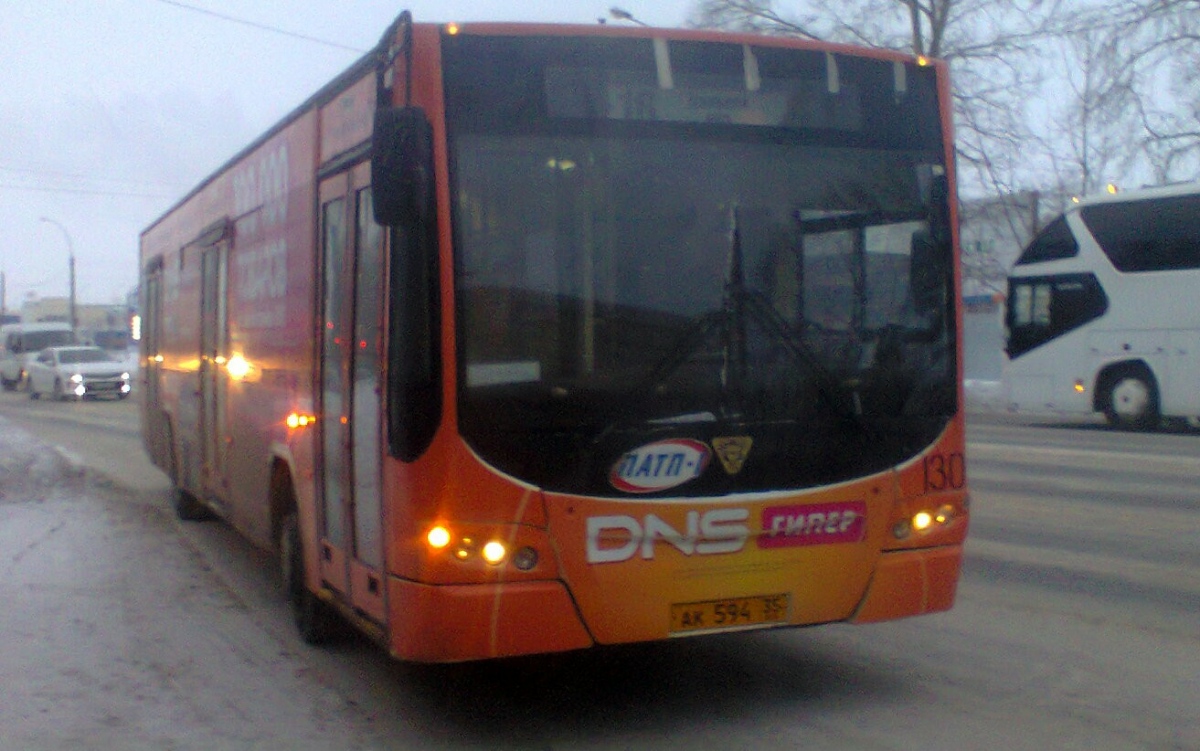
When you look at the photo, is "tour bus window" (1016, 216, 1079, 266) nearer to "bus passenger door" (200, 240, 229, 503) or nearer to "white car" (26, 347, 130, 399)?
"bus passenger door" (200, 240, 229, 503)

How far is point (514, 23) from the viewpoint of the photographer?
5496 millimetres

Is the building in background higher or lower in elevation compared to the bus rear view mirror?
higher

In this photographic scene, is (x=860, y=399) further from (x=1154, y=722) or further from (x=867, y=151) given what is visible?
(x=1154, y=722)

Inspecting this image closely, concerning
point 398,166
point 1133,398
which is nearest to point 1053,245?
point 1133,398

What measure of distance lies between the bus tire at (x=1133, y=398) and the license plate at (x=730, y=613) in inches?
743

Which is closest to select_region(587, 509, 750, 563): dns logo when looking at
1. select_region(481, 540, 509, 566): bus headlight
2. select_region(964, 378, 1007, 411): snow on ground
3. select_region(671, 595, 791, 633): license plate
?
select_region(671, 595, 791, 633): license plate

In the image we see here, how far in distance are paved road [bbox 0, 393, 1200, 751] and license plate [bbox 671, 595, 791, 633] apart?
0.45 m

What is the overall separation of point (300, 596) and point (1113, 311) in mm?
19051

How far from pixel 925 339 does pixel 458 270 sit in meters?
2.20

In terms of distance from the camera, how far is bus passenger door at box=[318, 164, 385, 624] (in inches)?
228

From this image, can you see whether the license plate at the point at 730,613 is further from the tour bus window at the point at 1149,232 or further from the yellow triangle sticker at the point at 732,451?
the tour bus window at the point at 1149,232

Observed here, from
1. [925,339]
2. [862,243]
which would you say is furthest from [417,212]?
[925,339]

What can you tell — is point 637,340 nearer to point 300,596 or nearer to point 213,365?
point 300,596

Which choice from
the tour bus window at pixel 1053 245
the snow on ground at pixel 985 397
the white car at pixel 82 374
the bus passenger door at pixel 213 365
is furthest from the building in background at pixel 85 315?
the bus passenger door at pixel 213 365
